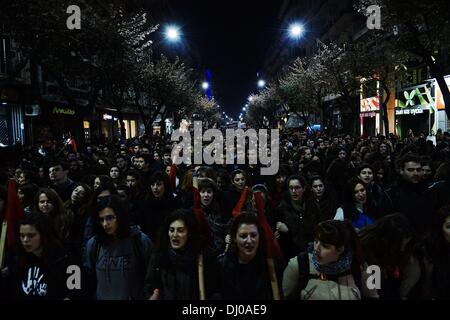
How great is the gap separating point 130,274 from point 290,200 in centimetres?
280

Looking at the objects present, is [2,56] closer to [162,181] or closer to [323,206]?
[162,181]

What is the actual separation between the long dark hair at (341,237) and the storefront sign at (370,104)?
111 feet

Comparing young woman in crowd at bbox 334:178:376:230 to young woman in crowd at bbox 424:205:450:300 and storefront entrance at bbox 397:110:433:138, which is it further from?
storefront entrance at bbox 397:110:433:138

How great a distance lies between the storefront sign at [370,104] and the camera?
36022 millimetres

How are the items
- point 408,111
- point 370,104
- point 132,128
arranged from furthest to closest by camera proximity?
point 132,128, point 370,104, point 408,111

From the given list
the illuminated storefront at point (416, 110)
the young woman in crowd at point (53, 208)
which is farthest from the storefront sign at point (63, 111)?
the young woman in crowd at point (53, 208)

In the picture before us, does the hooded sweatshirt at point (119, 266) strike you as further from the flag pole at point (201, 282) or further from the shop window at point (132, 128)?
the shop window at point (132, 128)

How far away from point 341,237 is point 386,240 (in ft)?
2.19

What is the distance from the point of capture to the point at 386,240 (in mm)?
3980

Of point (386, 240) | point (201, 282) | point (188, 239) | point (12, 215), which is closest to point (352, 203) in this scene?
point (386, 240)

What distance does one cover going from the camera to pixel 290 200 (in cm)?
633

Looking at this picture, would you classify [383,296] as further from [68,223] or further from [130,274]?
[68,223]

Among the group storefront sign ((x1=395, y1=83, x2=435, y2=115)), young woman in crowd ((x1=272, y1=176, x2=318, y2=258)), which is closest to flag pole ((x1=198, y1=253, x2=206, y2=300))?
young woman in crowd ((x1=272, y1=176, x2=318, y2=258))

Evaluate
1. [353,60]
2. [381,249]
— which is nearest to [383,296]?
[381,249]
